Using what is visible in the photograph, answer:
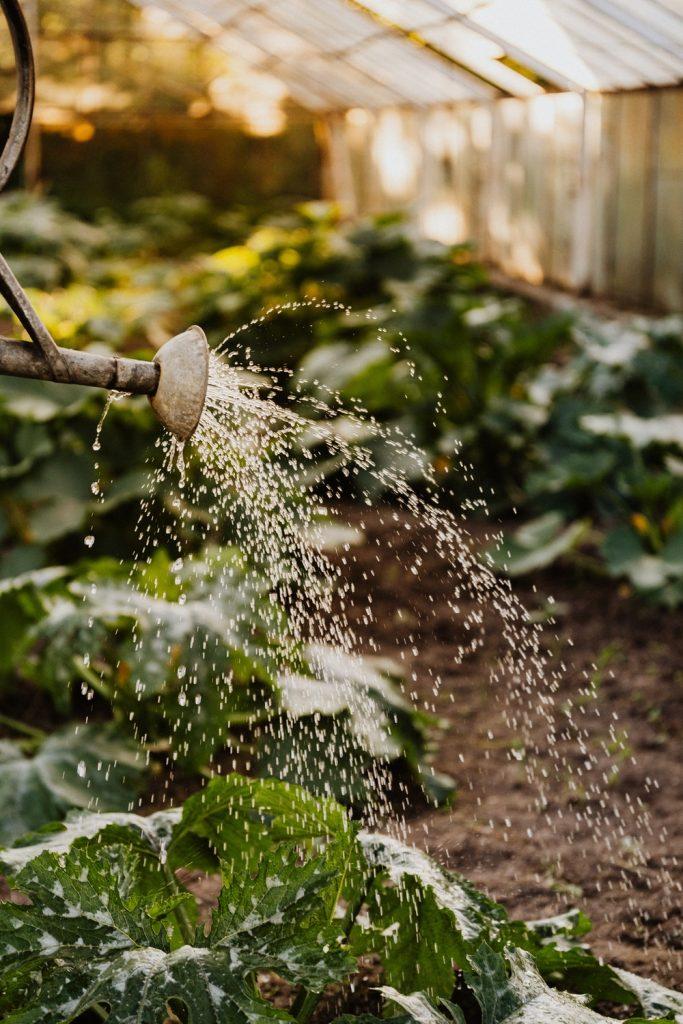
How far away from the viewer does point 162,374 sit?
1686mm

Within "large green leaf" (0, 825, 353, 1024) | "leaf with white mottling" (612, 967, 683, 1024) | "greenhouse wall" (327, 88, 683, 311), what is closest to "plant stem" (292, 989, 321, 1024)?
"large green leaf" (0, 825, 353, 1024)

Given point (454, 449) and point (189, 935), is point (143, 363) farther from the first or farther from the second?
point (454, 449)

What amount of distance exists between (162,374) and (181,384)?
0.10ft

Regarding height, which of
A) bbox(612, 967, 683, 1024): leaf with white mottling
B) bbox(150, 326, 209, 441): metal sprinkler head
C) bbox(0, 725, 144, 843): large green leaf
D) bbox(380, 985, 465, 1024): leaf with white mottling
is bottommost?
bbox(0, 725, 144, 843): large green leaf

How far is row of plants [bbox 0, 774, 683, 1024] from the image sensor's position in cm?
146

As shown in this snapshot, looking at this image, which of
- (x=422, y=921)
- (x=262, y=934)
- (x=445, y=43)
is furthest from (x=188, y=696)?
(x=445, y=43)

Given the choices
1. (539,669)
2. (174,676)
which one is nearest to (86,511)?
(174,676)

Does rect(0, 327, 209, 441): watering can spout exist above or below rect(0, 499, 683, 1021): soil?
above

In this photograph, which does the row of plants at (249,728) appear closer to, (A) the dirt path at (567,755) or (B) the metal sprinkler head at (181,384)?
(A) the dirt path at (567,755)

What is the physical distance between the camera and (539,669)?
3.72 m

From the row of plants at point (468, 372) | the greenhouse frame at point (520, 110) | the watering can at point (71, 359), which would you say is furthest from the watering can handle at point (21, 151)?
the greenhouse frame at point (520, 110)

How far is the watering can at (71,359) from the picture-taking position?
1536 mm

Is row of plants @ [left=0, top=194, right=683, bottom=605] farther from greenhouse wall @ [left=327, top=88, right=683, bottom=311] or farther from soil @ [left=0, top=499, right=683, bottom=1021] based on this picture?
greenhouse wall @ [left=327, top=88, right=683, bottom=311]

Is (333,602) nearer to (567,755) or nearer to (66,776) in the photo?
(567,755)
